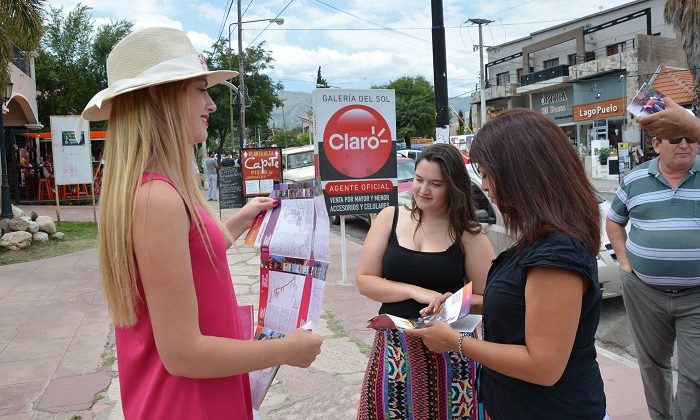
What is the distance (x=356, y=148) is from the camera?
23.8 ft

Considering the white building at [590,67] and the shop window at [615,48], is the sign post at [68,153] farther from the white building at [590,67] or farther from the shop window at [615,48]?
the shop window at [615,48]

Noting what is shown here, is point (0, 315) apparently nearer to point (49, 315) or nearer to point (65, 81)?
point (49, 315)

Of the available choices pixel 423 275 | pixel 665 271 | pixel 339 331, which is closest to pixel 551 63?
pixel 339 331

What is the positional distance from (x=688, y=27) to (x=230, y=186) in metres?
13.6

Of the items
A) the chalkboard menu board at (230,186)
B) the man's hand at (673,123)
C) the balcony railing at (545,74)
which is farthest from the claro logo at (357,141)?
the balcony railing at (545,74)

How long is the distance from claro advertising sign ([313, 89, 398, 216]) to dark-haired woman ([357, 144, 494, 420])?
14.1ft

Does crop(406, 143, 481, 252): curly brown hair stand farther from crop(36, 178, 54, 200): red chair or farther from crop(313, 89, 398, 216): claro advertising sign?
crop(36, 178, 54, 200): red chair

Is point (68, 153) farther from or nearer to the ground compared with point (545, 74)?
nearer to the ground

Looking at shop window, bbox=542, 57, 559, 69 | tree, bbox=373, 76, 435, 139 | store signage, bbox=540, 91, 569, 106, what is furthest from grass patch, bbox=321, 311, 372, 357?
tree, bbox=373, 76, 435, 139

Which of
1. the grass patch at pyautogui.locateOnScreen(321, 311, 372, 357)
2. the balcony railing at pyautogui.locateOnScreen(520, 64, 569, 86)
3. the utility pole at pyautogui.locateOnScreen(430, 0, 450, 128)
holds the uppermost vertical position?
the balcony railing at pyautogui.locateOnScreen(520, 64, 569, 86)

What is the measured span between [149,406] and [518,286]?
1.05 meters

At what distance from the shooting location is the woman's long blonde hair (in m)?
1.35

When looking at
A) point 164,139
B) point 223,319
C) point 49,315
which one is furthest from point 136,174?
point 49,315

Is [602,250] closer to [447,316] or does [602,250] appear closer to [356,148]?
[356,148]
